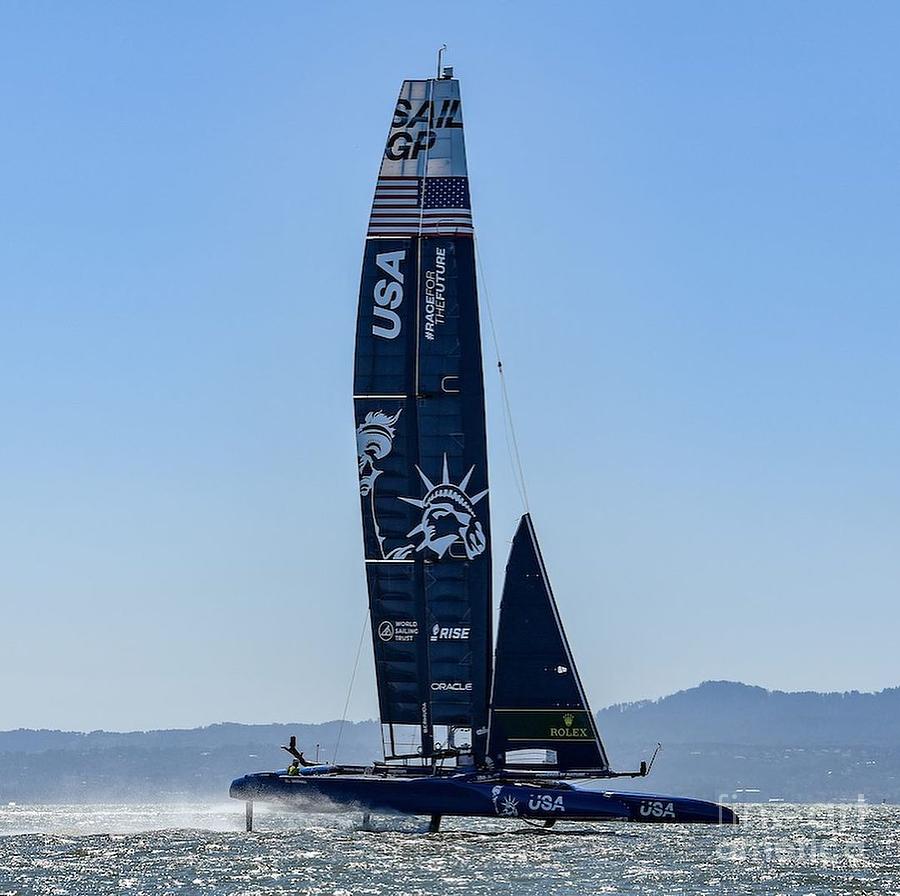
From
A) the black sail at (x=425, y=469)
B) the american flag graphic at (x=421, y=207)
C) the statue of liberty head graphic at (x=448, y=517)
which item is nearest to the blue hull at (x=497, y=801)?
the black sail at (x=425, y=469)

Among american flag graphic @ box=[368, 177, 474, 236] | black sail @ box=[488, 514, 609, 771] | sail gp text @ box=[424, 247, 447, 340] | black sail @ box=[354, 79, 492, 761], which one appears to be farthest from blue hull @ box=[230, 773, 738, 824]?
american flag graphic @ box=[368, 177, 474, 236]

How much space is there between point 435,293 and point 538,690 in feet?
36.1

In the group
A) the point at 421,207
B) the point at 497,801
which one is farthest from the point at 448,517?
the point at 421,207

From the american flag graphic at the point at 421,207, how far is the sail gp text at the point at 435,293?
79cm

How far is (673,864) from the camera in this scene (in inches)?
1815

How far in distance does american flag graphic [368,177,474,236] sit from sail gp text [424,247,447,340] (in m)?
0.79

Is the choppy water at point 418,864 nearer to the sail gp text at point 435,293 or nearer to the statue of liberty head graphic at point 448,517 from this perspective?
the statue of liberty head graphic at point 448,517

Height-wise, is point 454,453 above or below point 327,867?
above

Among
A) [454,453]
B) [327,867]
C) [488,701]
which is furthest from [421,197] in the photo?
[327,867]

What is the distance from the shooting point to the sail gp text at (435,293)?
4688 centimetres

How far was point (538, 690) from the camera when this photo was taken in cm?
4619

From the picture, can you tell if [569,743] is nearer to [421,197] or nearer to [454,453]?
[454,453]

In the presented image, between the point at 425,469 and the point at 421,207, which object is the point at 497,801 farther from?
the point at 421,207

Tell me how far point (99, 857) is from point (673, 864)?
1605cm
